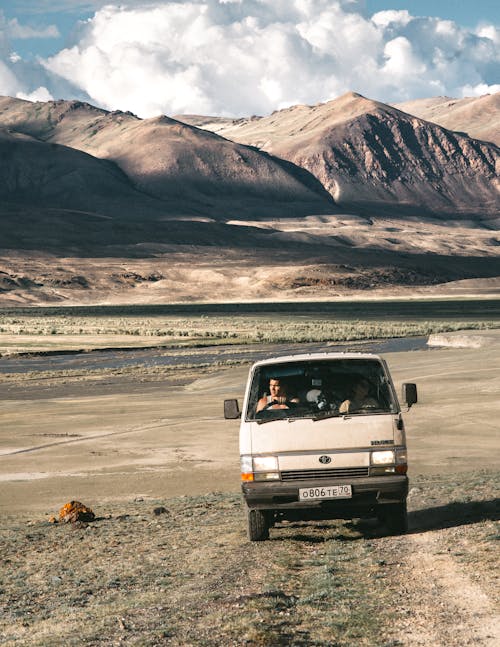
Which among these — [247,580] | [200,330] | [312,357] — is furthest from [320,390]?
[200,330]

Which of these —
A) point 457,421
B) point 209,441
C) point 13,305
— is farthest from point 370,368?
point 13,305


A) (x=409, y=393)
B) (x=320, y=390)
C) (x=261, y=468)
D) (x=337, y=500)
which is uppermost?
(x=320, y=390)

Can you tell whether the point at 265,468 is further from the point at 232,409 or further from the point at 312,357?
the point at 312,357

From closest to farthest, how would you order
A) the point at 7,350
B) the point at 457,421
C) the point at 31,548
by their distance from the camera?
1. the point at 31,548
2. the point at 457,421
3. the point at 7,350

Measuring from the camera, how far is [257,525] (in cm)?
1167

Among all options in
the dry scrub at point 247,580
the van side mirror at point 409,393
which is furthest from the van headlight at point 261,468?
the van side mirror at point 409,393

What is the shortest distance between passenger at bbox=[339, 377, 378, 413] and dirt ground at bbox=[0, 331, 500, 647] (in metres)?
1.38

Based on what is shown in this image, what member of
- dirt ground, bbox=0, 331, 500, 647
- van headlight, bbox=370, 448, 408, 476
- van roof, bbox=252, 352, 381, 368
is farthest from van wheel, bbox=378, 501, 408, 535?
van roof, bbox=252, 352, 381, 368

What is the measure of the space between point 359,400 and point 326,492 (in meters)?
1.13

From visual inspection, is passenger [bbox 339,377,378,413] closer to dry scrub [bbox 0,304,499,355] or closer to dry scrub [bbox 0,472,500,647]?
dry scrub [bbox 0,472,500,647]

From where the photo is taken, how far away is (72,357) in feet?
174

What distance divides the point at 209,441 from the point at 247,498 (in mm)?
11309

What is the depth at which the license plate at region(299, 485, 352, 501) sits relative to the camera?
36.7ft

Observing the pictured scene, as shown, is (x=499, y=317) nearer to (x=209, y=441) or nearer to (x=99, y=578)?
(x=209, y=441)
